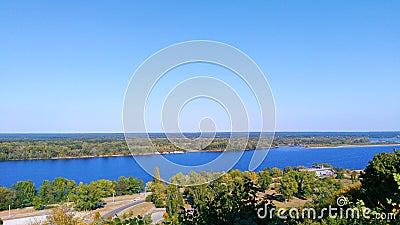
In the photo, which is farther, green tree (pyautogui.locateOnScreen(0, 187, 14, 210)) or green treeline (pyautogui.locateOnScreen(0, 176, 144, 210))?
green tree (pyautogui.locateOnScreen(0, 187, 14, 210))

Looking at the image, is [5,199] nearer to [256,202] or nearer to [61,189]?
[61,189]

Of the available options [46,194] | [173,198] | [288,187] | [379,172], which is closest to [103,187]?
[46,194]

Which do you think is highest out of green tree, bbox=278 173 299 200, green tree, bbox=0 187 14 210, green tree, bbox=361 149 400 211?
green tree, bbox=361 149 400 211

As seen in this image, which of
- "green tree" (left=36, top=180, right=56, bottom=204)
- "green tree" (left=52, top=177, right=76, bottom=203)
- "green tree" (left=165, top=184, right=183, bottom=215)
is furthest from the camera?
"green tree" (left=52, top=177, right=76, bottom=203)

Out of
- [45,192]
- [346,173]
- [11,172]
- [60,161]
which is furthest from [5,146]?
[346,173]

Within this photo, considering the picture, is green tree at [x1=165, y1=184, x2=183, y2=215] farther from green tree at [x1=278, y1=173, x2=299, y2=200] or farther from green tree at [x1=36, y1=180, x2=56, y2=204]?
green tree at [x1=36, y1=180, x2=56, y2=204]

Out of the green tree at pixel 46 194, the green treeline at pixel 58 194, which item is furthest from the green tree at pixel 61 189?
the green tree at pixel 46 194

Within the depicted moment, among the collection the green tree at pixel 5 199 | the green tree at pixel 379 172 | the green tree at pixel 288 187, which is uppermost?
the green tree at pixel 379 172

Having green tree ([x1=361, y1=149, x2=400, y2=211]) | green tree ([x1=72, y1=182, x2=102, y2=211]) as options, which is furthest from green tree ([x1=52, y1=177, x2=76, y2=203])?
green tree ([x1=361, y1=149, x2=400, y2=211])

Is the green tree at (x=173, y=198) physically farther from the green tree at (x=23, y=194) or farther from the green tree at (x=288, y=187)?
the green tree at (x=23, y=194)
